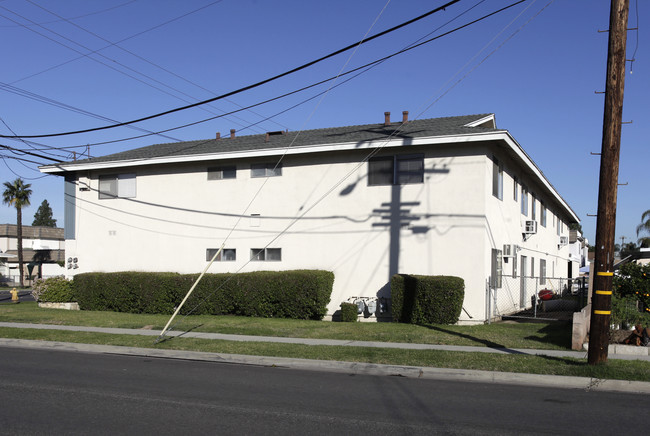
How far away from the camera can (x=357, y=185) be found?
18.7 meters

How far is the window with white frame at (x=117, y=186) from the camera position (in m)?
22.4

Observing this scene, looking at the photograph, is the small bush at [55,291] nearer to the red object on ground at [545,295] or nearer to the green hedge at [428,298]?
the green hedge at [428,298]

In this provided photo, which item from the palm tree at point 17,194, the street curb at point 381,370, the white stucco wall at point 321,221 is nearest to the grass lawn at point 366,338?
the street curb at point 381,370

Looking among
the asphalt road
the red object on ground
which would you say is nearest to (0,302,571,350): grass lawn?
the asphalt road

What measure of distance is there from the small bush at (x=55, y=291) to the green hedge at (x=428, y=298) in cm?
1236

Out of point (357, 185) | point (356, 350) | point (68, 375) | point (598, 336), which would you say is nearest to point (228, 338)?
point (356, 350)

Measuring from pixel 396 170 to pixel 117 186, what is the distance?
1108 cm

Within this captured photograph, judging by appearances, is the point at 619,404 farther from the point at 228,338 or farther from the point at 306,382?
the point at 228,338

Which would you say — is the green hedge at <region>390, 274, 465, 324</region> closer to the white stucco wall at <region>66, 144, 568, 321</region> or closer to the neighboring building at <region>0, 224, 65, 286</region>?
the white stucco wall at <region>66, 144, 568, 321</region>

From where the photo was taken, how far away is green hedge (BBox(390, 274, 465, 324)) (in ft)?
52.7

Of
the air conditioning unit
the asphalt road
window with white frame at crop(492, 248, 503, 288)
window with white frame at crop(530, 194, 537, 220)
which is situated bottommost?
the asphalt road

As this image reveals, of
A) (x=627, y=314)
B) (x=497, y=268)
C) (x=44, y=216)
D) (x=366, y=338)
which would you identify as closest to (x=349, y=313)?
(x=366, y=338)

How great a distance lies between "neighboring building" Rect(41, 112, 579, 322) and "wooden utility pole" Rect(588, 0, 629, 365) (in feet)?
21.3

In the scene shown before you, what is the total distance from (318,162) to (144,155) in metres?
7.61
